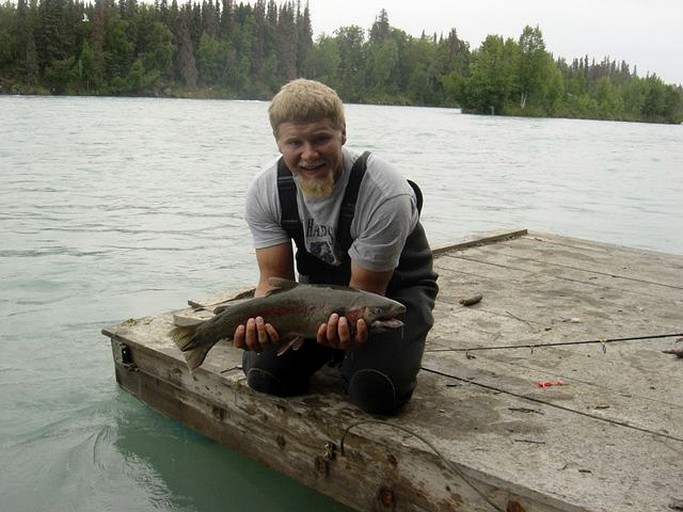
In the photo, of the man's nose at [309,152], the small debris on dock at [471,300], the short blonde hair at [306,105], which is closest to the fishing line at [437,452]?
the man's nose at [309,152]

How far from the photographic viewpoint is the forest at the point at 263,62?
377ft

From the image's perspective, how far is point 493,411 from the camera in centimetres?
380

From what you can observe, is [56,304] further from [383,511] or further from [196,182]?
[196,182]

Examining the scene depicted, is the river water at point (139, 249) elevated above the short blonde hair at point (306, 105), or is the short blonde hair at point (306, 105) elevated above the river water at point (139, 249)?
the short blonde hair at point (306, 105)

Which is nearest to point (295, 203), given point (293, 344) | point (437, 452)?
point (293, 344)

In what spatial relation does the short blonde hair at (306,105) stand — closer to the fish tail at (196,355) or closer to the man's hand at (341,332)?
the man's hand at (341,332)

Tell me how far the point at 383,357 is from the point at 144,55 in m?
130

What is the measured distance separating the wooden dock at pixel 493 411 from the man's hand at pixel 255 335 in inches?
18.1

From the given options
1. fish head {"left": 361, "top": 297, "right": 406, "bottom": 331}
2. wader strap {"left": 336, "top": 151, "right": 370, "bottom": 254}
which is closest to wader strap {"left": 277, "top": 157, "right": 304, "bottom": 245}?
wader strap {"left": 336, "top": 151, "right": 370, "bottom": 254}

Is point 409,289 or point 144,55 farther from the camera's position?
point 144,55

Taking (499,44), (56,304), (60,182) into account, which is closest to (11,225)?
(56,304)

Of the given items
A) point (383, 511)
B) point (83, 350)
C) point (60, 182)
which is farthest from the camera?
point (60, 182)

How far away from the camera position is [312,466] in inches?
155

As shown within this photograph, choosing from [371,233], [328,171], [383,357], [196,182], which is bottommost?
[196,182]
